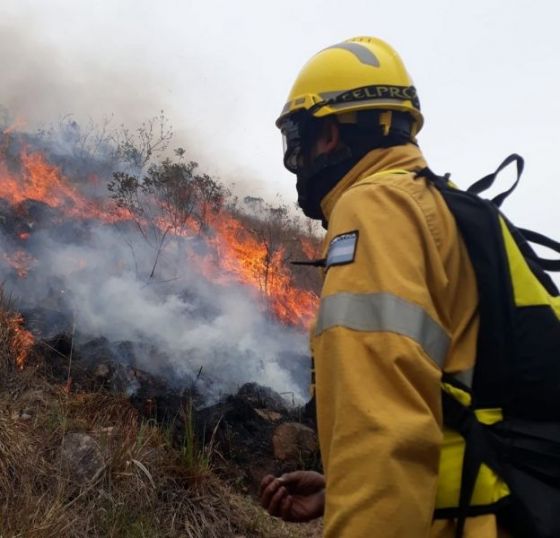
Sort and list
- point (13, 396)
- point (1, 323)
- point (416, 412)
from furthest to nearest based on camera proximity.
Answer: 1. point (1, 323)
2. point (13, 396)
3. point (416, 412)

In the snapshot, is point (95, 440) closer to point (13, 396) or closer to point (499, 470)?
point (13, 396)

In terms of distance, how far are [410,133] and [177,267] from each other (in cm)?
1228

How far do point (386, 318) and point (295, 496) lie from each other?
3.15 feet

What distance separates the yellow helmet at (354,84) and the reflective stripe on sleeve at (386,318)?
2.83 feet

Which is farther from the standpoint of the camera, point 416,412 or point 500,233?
point 500,233

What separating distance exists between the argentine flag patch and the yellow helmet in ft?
2.24

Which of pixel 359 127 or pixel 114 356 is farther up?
pixel 359 127

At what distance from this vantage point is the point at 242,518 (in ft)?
15.8

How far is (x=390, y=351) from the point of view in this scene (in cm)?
120

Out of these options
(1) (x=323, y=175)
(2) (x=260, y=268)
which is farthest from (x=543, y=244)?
(2) (x=260, y=268)

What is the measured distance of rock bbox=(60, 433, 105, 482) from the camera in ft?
13.6

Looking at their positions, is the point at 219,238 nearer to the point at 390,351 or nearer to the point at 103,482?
the point at 103,482

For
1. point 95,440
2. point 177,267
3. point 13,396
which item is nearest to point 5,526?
point 95,440

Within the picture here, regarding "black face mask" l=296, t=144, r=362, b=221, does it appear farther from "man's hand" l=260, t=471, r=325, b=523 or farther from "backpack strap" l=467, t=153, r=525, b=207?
"man's hand" l=260, t=471, r=325, b=523
